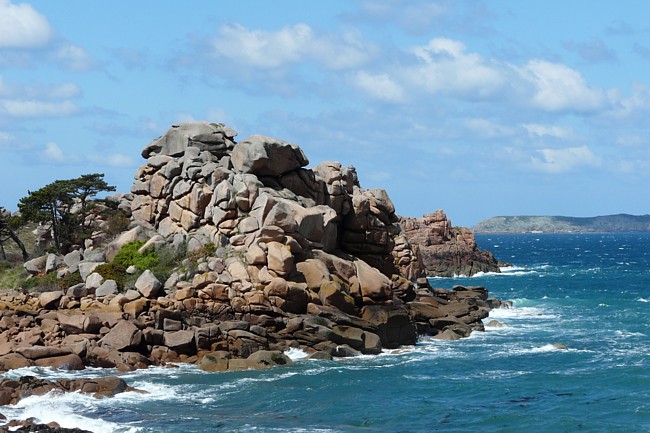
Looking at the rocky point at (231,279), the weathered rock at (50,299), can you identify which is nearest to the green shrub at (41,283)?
the rocky point at (231,279)

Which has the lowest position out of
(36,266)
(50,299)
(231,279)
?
(50,299)

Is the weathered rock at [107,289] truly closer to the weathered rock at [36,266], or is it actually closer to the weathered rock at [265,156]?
the weathered rock at [36,266]

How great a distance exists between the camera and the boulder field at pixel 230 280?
44094 millimetres

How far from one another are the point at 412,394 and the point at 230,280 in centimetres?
1372

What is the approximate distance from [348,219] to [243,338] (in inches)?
669

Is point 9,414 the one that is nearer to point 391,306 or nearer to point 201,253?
point 201,253

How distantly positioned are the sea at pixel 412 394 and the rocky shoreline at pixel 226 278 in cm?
168

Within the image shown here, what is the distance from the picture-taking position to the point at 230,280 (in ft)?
157

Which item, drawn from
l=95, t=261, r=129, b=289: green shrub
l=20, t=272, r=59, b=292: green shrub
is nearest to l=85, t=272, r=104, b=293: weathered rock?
l=95, t=261, r=129, b=289: green shrub

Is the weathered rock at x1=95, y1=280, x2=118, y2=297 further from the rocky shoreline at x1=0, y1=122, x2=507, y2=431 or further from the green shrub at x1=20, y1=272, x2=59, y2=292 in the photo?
Result: the green shrub at x1=20, y1=272, x2=59, y2=292

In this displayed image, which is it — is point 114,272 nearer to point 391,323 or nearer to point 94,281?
point 94,281

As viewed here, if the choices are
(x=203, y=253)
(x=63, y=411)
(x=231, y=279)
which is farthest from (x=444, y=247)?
(x=63, y=411)

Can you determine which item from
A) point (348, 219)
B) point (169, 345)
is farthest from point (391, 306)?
point (169, 345)

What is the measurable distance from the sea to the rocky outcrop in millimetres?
62211
